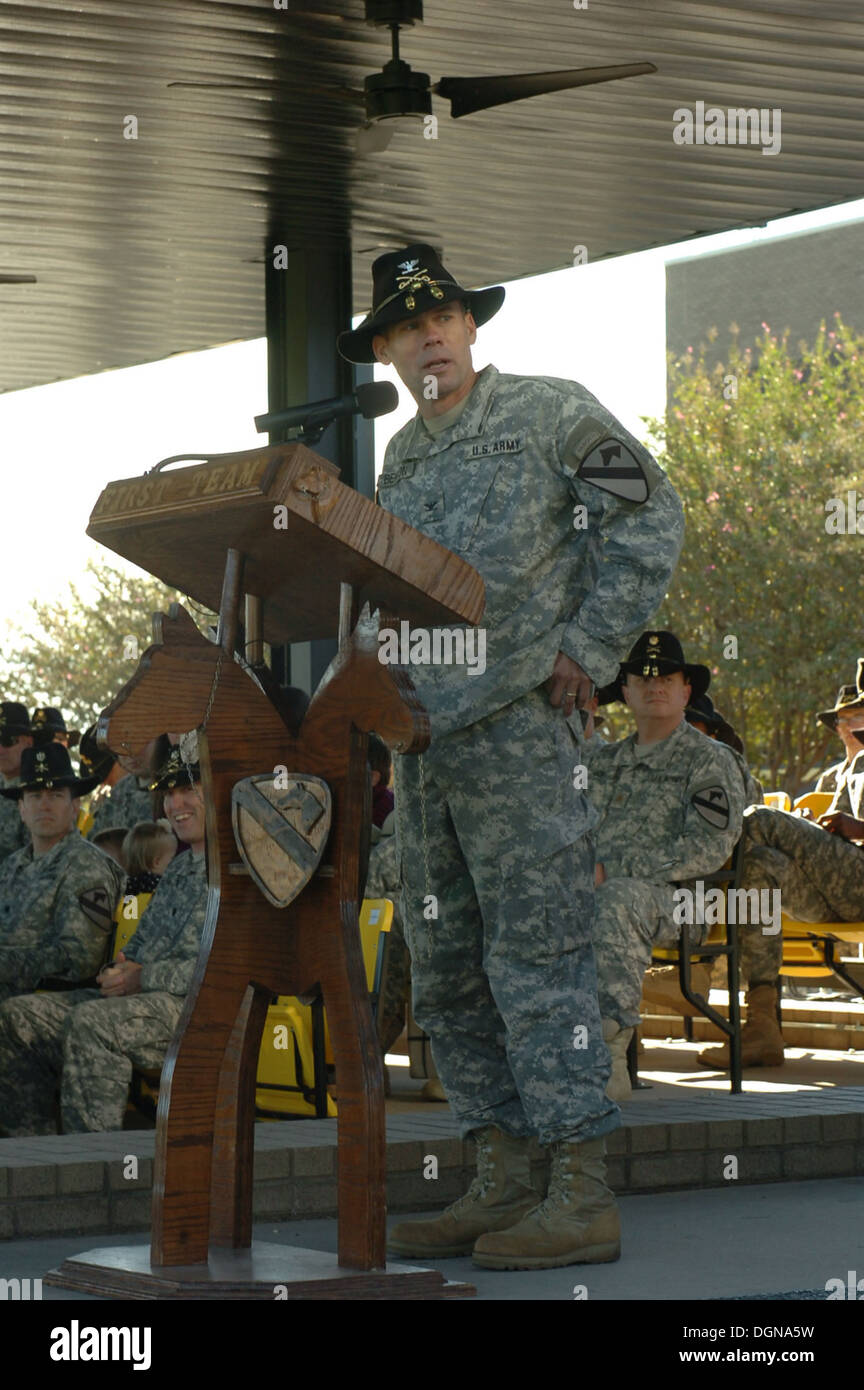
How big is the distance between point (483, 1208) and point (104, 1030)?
2600 mm

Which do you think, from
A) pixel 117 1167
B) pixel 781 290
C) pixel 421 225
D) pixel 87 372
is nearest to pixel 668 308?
pixel 781 290

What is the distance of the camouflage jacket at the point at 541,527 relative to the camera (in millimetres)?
4762

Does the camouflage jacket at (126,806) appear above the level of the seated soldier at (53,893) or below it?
above

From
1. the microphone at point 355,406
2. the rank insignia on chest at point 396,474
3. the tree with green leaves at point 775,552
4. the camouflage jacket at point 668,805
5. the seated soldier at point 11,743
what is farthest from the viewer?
the tree with green leaves at point 775,552

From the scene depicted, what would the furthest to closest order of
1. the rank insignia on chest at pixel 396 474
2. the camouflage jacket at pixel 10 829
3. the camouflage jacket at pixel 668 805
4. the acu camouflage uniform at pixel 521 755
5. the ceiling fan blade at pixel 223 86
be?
the camouflage jacket at pixel 10 829 → the ceiling fan blade at pixel 223 86 → the camouflage jacket at pixel 668 805 → the rank insignia on chest at pixel 396 474 → the acu camouflage uniform at pixel 521 755

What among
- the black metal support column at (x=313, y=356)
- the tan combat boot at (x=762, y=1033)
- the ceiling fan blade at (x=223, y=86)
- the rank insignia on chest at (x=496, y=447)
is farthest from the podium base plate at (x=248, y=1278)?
the black metal support column at (x=313, y=356)

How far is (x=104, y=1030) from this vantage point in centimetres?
716

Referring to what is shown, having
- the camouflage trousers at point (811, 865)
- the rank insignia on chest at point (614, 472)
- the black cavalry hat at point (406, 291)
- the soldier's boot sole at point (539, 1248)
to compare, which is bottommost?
the soldier's boot sole at point (539, 1248)

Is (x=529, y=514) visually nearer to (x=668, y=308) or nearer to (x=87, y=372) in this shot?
(x=87, y=372)

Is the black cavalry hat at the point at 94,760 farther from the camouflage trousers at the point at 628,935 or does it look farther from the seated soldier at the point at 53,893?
the camouflage trousers at the point at 628,935

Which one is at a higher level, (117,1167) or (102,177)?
(102,177)
